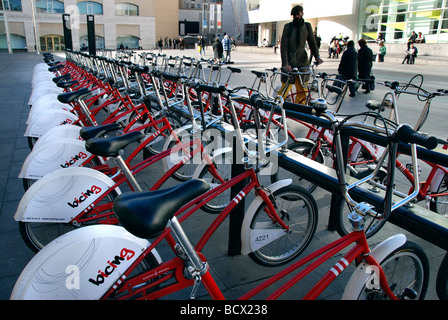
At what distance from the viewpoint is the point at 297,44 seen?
22.1ft

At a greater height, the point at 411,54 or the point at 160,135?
the point at 411,54

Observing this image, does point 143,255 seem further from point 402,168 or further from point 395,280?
point 402,168

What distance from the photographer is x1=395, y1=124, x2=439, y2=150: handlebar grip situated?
4.90 ft

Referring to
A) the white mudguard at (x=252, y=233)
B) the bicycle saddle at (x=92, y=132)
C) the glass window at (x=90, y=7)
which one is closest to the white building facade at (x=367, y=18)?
the glass window at (x=90, y=7)

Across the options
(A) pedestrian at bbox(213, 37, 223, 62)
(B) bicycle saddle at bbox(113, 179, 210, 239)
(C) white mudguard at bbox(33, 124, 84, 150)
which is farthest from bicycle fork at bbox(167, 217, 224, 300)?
(A) pedestrian at bbox(213, 37, 223, 62)

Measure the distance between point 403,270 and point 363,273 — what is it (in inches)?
18.3

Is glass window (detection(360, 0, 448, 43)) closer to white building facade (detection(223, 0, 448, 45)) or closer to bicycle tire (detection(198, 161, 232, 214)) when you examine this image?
white building facade (detection(223, 0, 448, 45))

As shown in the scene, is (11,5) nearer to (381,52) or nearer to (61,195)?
(381,52)

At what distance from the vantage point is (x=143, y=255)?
1.96 m

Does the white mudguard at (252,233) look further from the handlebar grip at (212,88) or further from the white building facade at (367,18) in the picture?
the white building facade at (367,18)

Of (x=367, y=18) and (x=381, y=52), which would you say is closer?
(x=381, y=52)

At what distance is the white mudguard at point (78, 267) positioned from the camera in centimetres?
178

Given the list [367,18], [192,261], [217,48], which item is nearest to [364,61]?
[192,261]

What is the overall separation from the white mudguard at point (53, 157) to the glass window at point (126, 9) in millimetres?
54260
